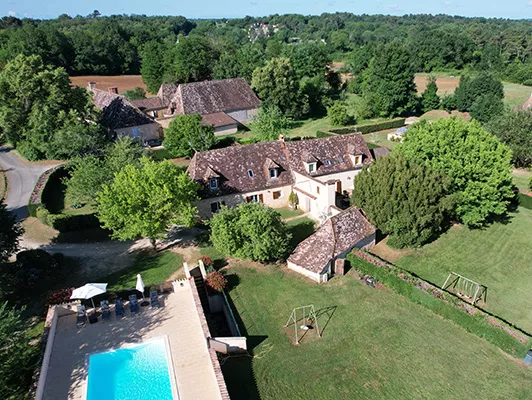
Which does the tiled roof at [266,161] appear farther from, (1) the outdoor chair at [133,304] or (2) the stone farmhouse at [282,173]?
(1) the outdoor chair at [133,304]

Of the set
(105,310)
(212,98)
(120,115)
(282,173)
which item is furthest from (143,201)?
(212,98)

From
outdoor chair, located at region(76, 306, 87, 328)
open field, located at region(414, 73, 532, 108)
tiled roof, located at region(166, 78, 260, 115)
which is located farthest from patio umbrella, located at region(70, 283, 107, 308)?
open field, located at region(414, 73, 532, 108)

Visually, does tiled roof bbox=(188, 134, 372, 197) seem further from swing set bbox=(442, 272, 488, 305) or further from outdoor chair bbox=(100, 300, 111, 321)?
swing set bbox=(442, 272, 488, 305)

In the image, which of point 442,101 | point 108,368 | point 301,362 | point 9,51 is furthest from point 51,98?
point 442,101

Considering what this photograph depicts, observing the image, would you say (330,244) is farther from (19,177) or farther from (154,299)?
(19,177)

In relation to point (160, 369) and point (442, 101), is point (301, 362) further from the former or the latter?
point (442, 101)
